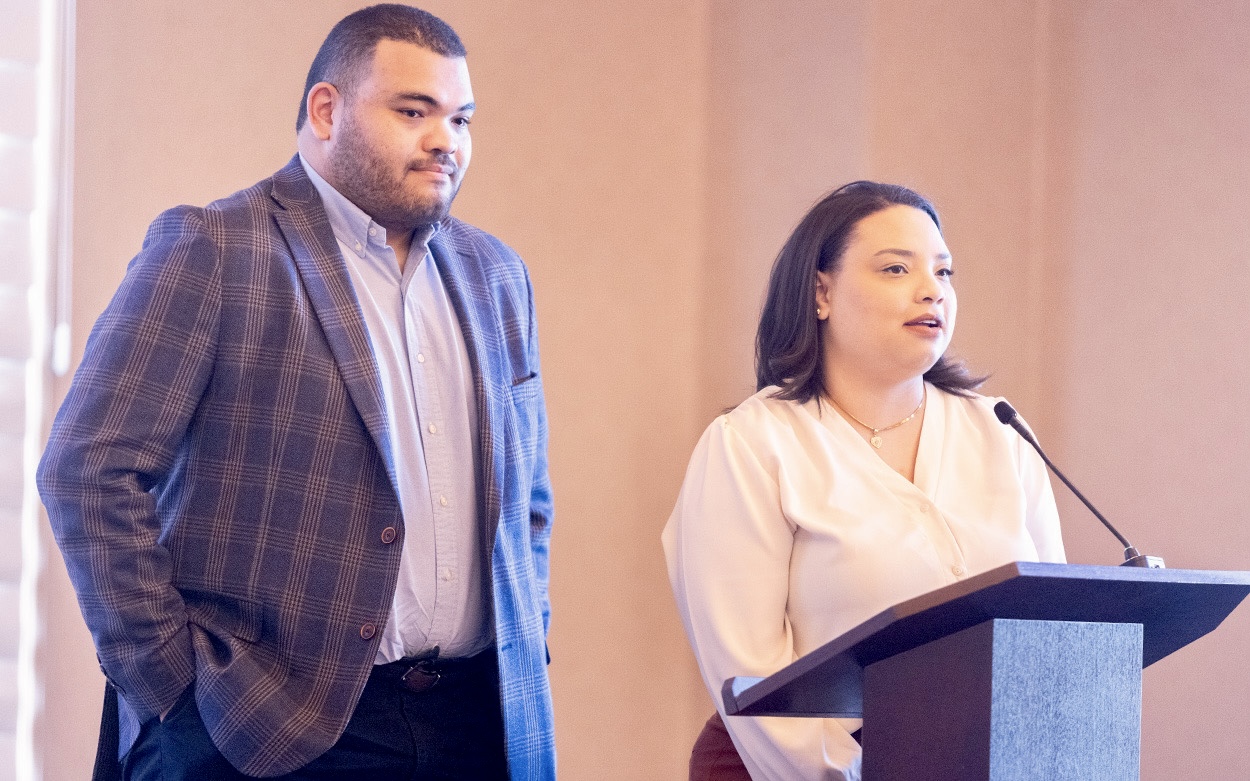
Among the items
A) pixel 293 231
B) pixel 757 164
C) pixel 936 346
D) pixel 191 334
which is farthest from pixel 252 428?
pixel 757 164

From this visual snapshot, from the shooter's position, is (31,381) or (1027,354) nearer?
(31,381)

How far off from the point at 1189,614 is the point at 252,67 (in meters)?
2.32

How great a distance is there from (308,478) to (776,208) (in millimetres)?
1837

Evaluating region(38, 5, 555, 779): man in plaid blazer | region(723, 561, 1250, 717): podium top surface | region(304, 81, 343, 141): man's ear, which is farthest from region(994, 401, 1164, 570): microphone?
region(304, 81, 343, 141): man's ear

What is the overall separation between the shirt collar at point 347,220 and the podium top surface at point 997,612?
1.03m

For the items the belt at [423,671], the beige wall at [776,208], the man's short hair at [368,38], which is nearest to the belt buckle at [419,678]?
the belt at [423,671]

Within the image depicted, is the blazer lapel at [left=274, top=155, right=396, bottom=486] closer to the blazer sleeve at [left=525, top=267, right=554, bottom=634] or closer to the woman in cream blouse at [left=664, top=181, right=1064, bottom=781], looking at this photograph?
the blazer sleeve at [left=525, top=267, right=554, bottom=634]

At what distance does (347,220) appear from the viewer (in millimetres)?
2139

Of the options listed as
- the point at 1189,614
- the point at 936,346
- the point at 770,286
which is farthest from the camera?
the point at 770,286

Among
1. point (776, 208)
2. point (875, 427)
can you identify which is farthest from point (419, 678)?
point (776, 208)

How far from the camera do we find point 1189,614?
1.57m

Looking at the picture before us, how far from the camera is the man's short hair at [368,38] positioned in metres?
2.10

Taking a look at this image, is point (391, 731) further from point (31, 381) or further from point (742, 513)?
point (31, 381)

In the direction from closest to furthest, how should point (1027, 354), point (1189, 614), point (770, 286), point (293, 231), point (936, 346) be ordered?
1. point (1189, 614)
2. point (293, 231)
3. point (936, 346)
4. point (770, 286)
5. point (1027, 354)
